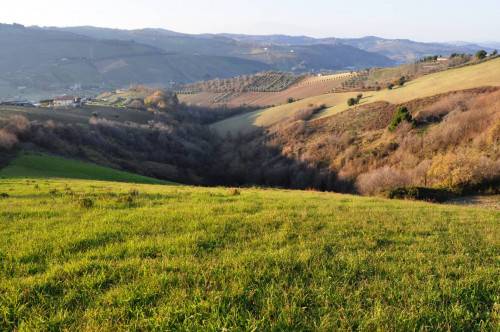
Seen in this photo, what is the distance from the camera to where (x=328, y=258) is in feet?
18.0

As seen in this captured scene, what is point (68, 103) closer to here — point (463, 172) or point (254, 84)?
point (254, 84)

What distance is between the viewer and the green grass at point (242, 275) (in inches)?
144

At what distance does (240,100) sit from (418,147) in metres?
119

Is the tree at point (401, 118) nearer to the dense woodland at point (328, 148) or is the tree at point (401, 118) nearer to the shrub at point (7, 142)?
the dense woodland at point (328, 148)

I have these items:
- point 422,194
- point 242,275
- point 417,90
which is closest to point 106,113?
point 417,90

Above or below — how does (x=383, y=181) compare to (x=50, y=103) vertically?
below

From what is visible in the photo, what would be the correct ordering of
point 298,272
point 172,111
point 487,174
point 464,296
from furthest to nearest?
1. point 172,111
2. point 487,174
3. point 298,272
4. point 464,296

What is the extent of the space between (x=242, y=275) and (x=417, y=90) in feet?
250

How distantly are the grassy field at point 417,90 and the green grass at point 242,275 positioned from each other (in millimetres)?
63812

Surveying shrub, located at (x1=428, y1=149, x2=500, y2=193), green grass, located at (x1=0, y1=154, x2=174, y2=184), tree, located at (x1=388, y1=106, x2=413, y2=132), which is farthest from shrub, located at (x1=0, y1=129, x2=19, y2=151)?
tree, located at (x1=388, y1=106, x2=413, y2=132)

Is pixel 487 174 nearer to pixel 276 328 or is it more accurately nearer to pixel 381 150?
pixel 381 150

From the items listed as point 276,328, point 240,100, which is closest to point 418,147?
point 276,328

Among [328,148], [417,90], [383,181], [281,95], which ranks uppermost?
[281,95]

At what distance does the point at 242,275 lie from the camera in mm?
4637
